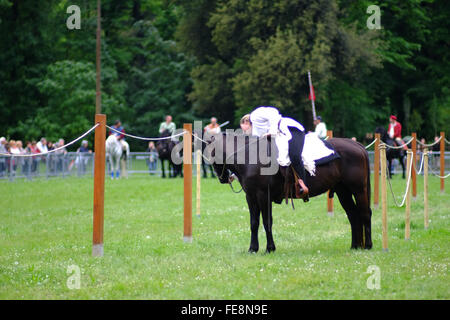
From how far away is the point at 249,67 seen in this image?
43219 millimetres

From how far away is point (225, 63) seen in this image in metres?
47.6

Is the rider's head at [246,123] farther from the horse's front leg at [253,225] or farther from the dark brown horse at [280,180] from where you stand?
the horse's front leg at [253,225]

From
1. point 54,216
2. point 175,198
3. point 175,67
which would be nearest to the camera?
point 54,216

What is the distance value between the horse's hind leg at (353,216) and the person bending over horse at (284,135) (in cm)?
92

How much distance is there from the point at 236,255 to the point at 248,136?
1.97m

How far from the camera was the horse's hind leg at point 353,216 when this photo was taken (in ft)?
37.3

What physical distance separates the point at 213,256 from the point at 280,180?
170cm

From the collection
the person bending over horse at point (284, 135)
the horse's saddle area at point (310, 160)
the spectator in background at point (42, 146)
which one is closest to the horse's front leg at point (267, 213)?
the horse's saddle area at point (310, 160)

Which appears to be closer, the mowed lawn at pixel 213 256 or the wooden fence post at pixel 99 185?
the mowed lawn at pixel 213 256

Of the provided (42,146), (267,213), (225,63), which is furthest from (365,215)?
(225,63)

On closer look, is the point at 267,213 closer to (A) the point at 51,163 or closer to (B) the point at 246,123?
(B) the point at 246,123

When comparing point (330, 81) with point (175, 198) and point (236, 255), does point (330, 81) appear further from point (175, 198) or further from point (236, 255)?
point (236, 255)

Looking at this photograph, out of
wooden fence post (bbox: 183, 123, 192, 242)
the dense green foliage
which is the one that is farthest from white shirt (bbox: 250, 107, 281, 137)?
the dense green foliage

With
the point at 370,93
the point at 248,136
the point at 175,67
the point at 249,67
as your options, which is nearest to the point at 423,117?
the point at 370,93
